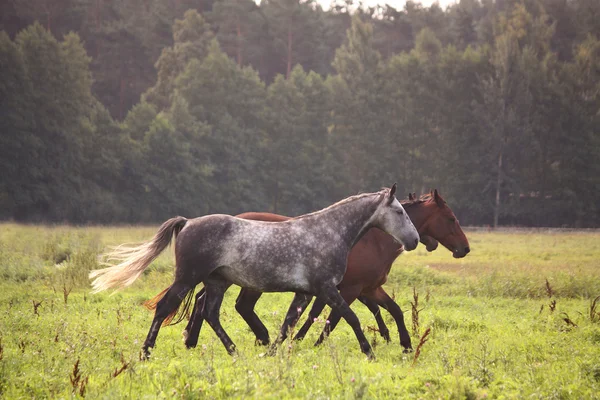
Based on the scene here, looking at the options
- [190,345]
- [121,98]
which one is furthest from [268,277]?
[121,98]

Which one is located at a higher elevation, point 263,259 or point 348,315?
point 263,259

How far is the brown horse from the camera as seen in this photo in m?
8.91

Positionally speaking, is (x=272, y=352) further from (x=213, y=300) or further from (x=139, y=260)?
(x=139, y=260)

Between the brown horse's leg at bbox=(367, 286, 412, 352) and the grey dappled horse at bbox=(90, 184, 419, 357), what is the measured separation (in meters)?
1.18

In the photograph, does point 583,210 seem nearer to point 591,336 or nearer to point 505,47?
point 505,47

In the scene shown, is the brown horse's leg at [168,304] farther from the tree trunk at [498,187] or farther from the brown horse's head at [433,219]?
the tree trunk at [498,187]

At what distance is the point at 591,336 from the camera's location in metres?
9.23

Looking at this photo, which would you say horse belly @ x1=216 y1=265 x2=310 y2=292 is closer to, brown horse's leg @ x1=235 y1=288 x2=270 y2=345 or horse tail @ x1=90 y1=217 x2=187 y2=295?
horse tail @ x1=90 y1=217 x2=187 y2=295

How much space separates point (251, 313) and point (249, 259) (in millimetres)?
1546

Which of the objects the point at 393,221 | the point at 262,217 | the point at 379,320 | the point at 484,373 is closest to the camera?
the point at 484,373

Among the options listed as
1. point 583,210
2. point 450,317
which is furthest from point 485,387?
point 583,210

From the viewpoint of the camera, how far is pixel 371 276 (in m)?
9.29

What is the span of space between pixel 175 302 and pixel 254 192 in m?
45.4

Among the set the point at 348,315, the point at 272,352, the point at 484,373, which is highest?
the point at 348,315
